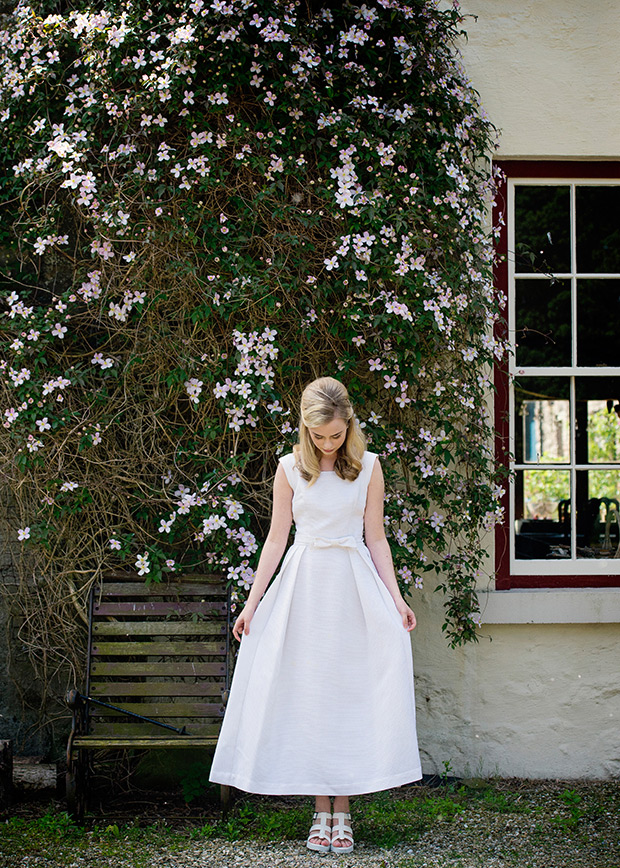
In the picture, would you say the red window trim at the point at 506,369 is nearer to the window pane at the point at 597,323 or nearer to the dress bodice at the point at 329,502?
the window pane at the point at 597,323

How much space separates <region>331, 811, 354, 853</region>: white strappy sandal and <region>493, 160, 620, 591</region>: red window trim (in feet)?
5.17

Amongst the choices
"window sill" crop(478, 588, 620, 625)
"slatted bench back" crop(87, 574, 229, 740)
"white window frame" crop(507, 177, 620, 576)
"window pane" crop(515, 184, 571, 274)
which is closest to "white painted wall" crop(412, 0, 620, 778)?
"window sill" crop(478, 588, 620, 625)

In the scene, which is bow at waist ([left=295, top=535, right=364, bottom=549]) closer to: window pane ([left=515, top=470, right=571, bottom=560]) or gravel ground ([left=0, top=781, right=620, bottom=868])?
gravel ground ([left=0, top=781, right=620, bottom=868])

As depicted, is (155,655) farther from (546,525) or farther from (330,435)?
(546,525)

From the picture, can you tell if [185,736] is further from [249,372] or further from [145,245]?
[145,245]

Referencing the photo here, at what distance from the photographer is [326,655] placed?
3359mm

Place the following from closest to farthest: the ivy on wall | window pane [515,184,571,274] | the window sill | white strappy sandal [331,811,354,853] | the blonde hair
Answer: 1. the blonde hair
2. white strappy sandal [331,811,354,853]
3. the ivy on wall
4. the window sill
5. window pane [515,184,571,274]

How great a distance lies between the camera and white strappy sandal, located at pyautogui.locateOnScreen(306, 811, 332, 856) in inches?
132

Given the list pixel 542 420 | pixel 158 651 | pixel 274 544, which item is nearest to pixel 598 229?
pixel 542 420

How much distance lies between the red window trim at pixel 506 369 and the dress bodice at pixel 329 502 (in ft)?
4.38

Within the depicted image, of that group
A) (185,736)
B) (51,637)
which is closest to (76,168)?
(51,637)

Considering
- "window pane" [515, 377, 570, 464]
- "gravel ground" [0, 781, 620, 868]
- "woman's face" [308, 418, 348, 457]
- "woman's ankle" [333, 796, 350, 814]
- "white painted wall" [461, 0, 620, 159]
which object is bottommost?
"gravel ground" [0, 781, 620, 868]

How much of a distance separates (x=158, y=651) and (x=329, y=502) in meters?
1.27

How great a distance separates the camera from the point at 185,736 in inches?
149
